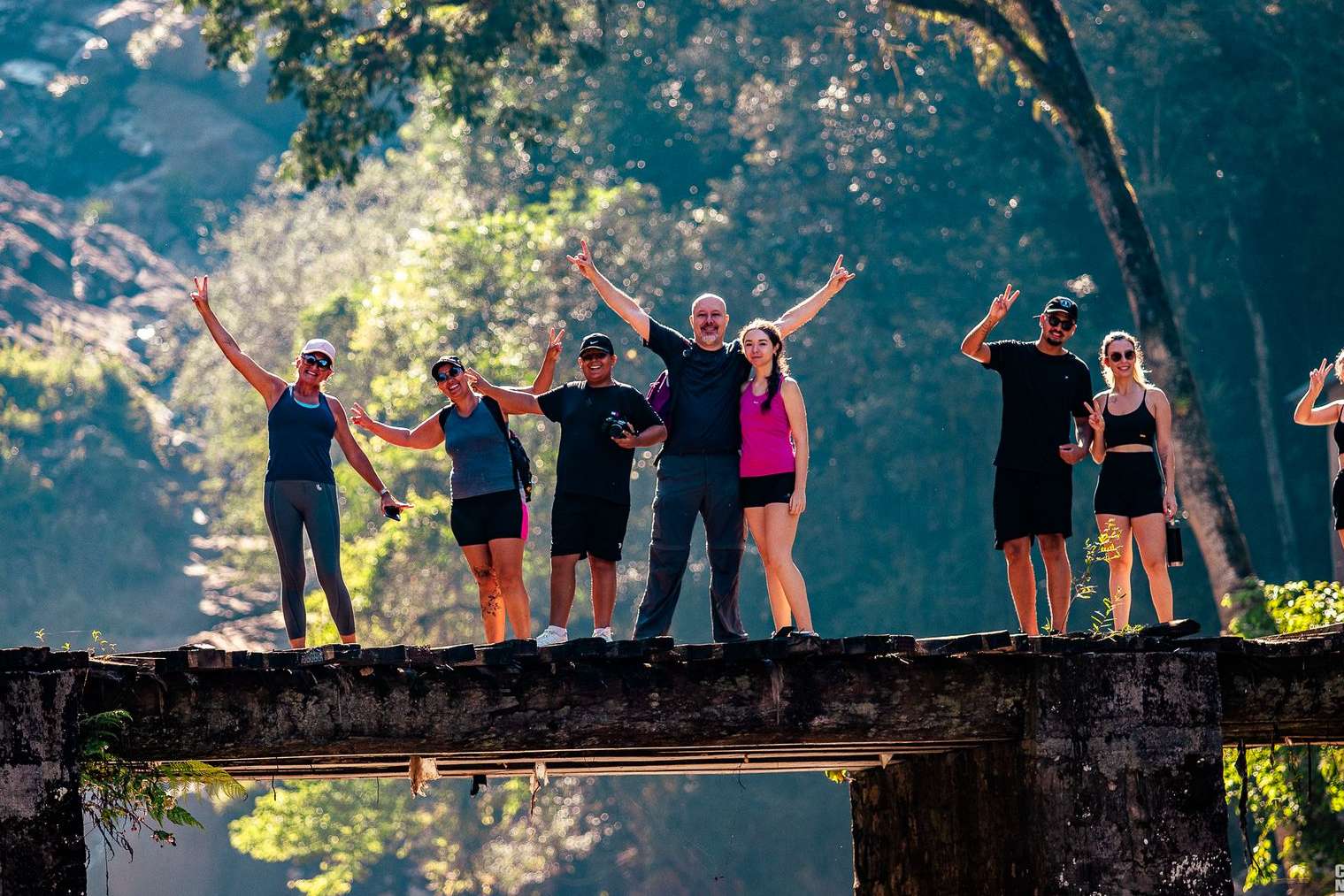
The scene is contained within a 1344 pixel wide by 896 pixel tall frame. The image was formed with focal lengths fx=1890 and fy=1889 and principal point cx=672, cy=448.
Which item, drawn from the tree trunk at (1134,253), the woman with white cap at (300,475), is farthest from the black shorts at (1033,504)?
the tree trunk at (1134,253)

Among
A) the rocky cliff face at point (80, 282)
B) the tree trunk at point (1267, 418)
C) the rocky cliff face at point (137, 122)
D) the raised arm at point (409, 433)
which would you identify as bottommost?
the raised arm at point (409, 433)

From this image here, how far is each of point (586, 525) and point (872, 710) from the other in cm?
190

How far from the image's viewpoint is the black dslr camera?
9469 mm

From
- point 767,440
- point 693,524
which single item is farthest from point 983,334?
point 693,524

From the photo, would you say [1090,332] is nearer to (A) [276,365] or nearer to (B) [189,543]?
(A) [276,365]

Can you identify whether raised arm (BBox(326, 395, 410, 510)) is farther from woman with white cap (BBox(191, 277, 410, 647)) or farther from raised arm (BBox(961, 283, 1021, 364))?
raised arm (BBox(961, 283, 1021, 364))

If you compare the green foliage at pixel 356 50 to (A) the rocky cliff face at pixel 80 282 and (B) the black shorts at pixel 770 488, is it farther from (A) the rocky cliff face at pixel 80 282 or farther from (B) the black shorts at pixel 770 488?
(A) the rocky cliff face at pixel 80 282

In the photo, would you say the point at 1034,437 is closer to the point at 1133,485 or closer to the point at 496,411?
the point at 1133,485

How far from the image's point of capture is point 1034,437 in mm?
9930

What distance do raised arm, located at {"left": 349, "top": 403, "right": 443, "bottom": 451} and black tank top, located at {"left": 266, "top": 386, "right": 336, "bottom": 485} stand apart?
0.71 feet

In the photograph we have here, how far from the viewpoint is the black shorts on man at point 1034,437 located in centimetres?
993

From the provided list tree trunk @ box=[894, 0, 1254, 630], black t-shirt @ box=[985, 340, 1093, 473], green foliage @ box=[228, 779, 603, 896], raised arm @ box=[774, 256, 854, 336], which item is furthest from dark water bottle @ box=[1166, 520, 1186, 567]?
green foliage @ box=[228, 779, 603, 896]

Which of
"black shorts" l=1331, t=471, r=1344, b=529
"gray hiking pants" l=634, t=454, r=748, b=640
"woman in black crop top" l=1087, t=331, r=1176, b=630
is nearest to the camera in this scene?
"gray hiking pants" l=634, t=454, r=748, b=640

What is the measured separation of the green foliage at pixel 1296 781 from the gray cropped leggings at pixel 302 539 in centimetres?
471
